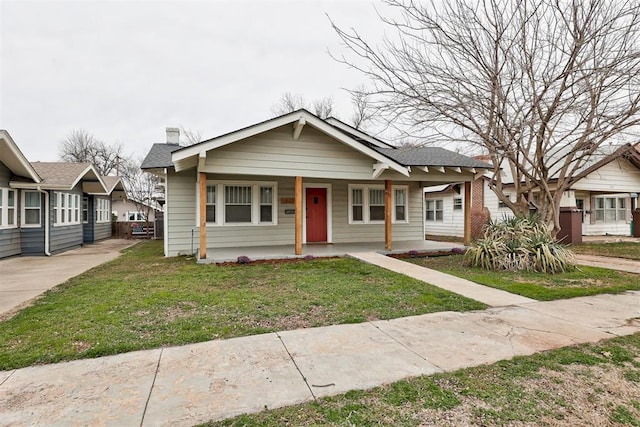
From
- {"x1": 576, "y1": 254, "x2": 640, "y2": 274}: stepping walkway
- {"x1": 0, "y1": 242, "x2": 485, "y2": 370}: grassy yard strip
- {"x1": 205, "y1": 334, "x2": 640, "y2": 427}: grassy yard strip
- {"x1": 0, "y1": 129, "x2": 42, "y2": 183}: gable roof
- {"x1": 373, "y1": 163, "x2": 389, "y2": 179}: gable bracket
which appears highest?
{"x1": 0, "y1": 129, "x2": 42, "y2": 183}: gable roof

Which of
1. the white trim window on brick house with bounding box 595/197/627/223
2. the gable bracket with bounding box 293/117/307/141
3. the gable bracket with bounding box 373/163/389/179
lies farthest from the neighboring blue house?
the white trim window on brick house with bounding box 595/197/627/223

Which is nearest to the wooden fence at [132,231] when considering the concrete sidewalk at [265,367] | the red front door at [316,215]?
the red front door at [316,215]

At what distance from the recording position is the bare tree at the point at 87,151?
34.6 metres

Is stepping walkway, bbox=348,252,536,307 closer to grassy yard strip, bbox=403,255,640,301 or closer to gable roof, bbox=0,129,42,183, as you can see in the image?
grassy yard strip, bbox=403,255,640,301

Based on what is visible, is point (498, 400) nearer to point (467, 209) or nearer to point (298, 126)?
point (298, 126)

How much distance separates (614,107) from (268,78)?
17853mm

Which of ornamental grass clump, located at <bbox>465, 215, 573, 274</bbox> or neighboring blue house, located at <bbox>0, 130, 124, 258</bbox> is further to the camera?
neighboring blue house, located at <bbox>0, 130, 124, 258</bbox>

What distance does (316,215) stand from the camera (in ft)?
38.5

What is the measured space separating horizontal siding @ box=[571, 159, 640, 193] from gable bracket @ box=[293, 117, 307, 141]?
1497 cm

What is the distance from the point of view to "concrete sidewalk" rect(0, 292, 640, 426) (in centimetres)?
235

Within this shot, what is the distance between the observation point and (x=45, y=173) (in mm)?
12406

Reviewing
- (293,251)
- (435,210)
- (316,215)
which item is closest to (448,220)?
(435,210)

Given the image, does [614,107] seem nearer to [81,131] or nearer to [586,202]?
[586,202]

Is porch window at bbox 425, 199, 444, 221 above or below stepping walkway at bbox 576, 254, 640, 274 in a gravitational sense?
above
